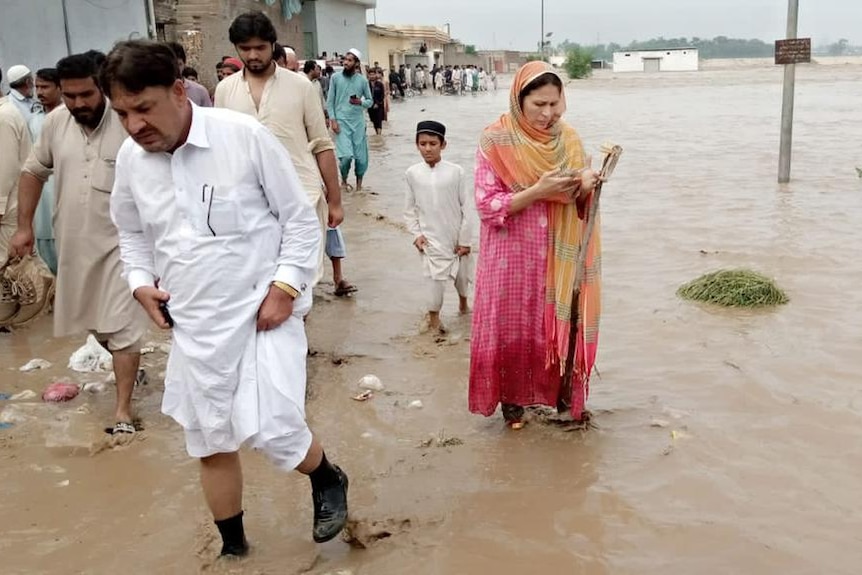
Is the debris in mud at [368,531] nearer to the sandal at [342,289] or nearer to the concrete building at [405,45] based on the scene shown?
the sandal at [342,289]

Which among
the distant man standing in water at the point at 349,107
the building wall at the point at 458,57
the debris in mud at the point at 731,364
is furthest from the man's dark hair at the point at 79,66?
the building wall at the point at 458,57

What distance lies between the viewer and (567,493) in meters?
3.43

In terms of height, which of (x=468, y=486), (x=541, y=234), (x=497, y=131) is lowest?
(x=468, y=486)

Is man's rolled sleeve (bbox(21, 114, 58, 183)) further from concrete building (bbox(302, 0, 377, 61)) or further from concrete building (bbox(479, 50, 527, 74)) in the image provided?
concrete building (bbox(479, 50, 527, 74))

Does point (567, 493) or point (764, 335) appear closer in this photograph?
point (567, 493)

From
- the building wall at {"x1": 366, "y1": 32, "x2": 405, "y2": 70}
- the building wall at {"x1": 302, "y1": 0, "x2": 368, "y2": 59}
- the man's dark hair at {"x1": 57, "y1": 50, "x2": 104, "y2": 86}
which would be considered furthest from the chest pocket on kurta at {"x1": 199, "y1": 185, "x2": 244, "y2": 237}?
the building wall at {"x1": 366, "y1": 32, "x2": 405, "y2": 70}

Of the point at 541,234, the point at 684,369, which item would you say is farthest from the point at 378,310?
the point at 541,234

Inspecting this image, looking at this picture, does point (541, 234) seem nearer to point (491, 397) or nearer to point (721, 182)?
point (491, 397)

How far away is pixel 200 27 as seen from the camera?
18109mm

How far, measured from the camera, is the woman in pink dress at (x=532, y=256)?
3566 mm

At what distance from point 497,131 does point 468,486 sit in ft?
4.85

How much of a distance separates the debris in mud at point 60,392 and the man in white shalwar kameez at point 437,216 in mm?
2160

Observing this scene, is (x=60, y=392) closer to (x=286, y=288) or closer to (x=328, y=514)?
(x=328, y=514)

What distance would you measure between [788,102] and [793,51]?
64 cm
